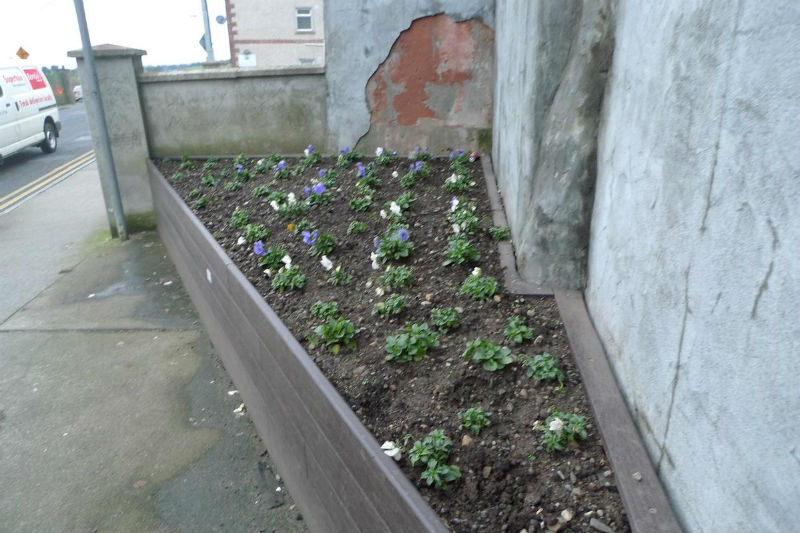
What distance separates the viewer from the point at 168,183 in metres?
7.07

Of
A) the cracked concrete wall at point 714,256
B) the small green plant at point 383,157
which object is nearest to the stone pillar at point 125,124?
the small green plant at point 383,157

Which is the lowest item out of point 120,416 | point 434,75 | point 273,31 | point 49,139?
point 120,416

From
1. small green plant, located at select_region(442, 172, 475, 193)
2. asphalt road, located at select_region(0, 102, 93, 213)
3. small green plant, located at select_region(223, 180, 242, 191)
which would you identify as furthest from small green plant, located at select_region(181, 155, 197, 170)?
asphalt road, located at select_region(0, 102, 93, 213)

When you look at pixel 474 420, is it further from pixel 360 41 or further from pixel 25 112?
pixel 25 112

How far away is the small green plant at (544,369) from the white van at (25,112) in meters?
15.5

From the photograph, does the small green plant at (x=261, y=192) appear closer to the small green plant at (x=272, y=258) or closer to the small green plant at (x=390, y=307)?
the small green plant at (x=272, y=258)

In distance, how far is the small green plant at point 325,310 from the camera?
12.1 ft

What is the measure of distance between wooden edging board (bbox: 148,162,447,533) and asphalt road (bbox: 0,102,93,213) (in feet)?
28.2

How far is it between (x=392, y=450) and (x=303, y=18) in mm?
39618

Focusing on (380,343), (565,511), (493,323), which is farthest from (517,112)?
(565,511)

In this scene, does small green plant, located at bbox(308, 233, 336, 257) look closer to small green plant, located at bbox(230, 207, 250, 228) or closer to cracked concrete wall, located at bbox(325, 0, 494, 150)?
small green plant, located at bbox(230, 207, 250, 228)

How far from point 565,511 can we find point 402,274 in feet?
6.57

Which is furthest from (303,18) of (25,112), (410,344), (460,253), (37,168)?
(410,344)

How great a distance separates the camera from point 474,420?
2.63 m
